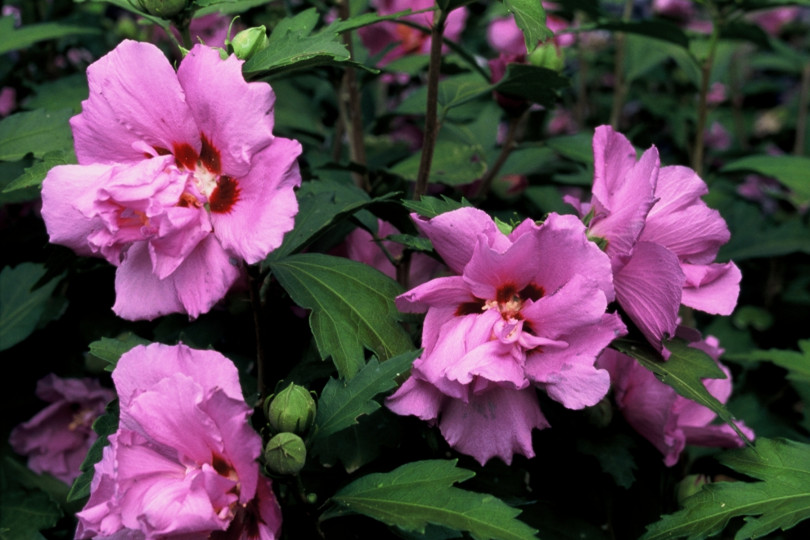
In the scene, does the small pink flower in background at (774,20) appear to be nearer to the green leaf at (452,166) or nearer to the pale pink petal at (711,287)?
the green leaf at (452,166)

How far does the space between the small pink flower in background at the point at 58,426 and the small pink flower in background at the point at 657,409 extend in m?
0.75

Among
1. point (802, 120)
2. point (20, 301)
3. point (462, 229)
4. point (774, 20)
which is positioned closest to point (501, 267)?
point (462, 229)

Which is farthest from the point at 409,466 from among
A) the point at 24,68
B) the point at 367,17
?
the point at 24,68

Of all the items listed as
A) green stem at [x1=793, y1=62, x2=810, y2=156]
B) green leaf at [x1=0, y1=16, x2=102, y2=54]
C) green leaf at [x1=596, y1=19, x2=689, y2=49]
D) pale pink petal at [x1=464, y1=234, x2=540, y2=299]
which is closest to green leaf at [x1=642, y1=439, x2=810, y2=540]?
pale pink petal at [x1=464, y1=234, x2=540, y2=299]

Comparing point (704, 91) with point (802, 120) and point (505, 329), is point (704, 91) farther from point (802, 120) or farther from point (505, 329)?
point (505, 329)

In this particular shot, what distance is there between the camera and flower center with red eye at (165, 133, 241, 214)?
797mm

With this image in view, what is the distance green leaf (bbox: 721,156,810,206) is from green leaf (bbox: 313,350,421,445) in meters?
1.09

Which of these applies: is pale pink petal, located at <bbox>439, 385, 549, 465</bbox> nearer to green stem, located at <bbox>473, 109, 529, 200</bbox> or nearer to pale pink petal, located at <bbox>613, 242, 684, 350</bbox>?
pale pink petal, located at <bbox>613, 242, 684, 350</bbox>

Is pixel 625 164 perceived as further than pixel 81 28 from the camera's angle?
No

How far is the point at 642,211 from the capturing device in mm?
806

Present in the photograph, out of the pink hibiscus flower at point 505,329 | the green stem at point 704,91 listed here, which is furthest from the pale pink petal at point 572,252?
the green stem at point 704,91

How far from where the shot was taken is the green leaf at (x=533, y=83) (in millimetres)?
1085

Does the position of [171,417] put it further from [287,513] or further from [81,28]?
[81,28]

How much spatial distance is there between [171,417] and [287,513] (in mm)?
193
